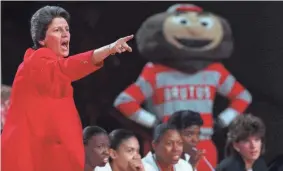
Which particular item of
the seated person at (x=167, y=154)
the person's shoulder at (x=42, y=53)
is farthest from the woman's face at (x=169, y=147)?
the person's shoulder at (x=42, y=53)

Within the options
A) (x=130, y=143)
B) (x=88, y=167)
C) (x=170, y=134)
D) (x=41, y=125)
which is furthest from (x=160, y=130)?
(x=41, y=125)

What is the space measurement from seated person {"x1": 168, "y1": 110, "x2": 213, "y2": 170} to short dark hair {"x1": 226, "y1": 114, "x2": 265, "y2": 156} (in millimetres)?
79

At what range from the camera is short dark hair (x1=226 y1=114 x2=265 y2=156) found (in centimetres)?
190

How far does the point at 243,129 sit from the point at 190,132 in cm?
14

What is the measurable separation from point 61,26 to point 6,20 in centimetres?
60

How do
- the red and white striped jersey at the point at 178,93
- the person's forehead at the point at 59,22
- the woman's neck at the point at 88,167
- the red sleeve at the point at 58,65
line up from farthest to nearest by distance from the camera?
the red and white striped jersey at the point at 178,93 → the woman's neck at the point at 88,167 → the person's forehead at the point at 59,22 → the red sleeve at the point at 58,65

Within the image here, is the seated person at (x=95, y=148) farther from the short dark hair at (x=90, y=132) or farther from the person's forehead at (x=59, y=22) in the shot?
the person's forehead at (x=59, y=22)

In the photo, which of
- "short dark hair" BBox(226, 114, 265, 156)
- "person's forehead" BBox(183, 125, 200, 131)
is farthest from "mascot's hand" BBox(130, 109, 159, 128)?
"short dark hair" BBox(226, 114, 265, 156)

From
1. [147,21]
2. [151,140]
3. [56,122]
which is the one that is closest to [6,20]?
[147,21]

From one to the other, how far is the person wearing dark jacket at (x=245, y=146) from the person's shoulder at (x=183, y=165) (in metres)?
0.12

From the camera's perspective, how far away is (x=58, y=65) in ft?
4.63

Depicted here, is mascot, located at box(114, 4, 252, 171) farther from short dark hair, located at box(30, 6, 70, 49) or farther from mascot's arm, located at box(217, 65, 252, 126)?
short dark hair, located at box(30, 6, 70, 49)

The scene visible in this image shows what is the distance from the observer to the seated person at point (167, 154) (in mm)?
1763

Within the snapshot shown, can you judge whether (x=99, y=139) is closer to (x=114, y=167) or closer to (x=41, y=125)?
(x=114, y=167)
